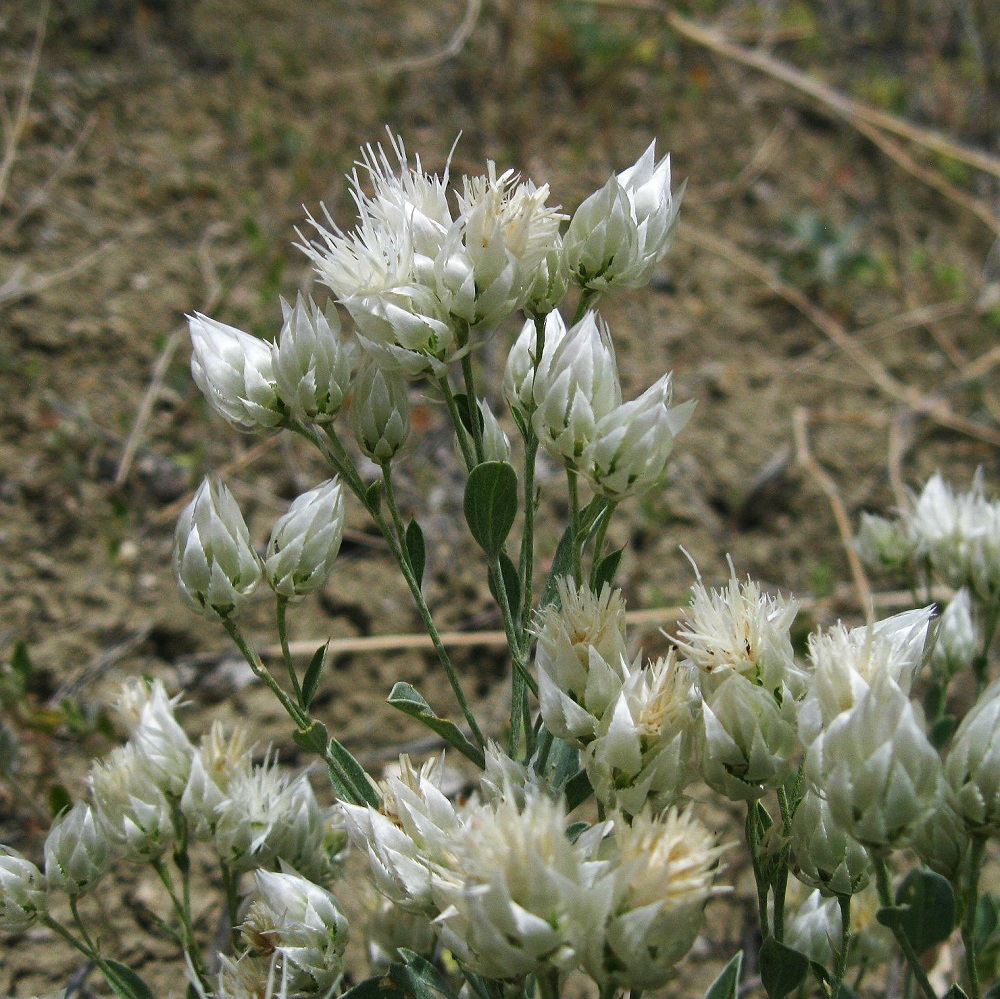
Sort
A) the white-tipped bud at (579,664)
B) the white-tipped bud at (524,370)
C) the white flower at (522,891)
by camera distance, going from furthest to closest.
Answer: the white-tipped bud at (524,370)
the white-tipped bud at (579,664)
the white flower at (522,891)

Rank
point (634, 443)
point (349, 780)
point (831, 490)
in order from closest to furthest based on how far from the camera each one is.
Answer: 1. point (634, 443)
2. point (349, 780)
3. point (831, 490)

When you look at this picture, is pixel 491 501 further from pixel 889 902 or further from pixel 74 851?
pixel 74 851

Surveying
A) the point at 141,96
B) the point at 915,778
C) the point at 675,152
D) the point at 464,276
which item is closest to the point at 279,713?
the point at 464,276

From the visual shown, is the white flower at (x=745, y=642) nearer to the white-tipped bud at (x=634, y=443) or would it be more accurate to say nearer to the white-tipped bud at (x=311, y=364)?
the white-tipped bud at (x=634, y=443)

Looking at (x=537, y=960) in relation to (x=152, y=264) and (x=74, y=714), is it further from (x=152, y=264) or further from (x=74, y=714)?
(x=152, y=264)

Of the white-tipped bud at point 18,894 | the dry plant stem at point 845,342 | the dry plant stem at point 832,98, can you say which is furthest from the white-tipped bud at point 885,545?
the dry plant stem at point 832,98

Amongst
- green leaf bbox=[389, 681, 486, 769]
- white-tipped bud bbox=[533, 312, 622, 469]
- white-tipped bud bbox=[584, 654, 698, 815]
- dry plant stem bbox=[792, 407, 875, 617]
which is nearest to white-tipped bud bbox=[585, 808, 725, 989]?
white-tipped bud bbox=[584, 654, 698, 815]

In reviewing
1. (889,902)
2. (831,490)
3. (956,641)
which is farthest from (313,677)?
(831,490)
